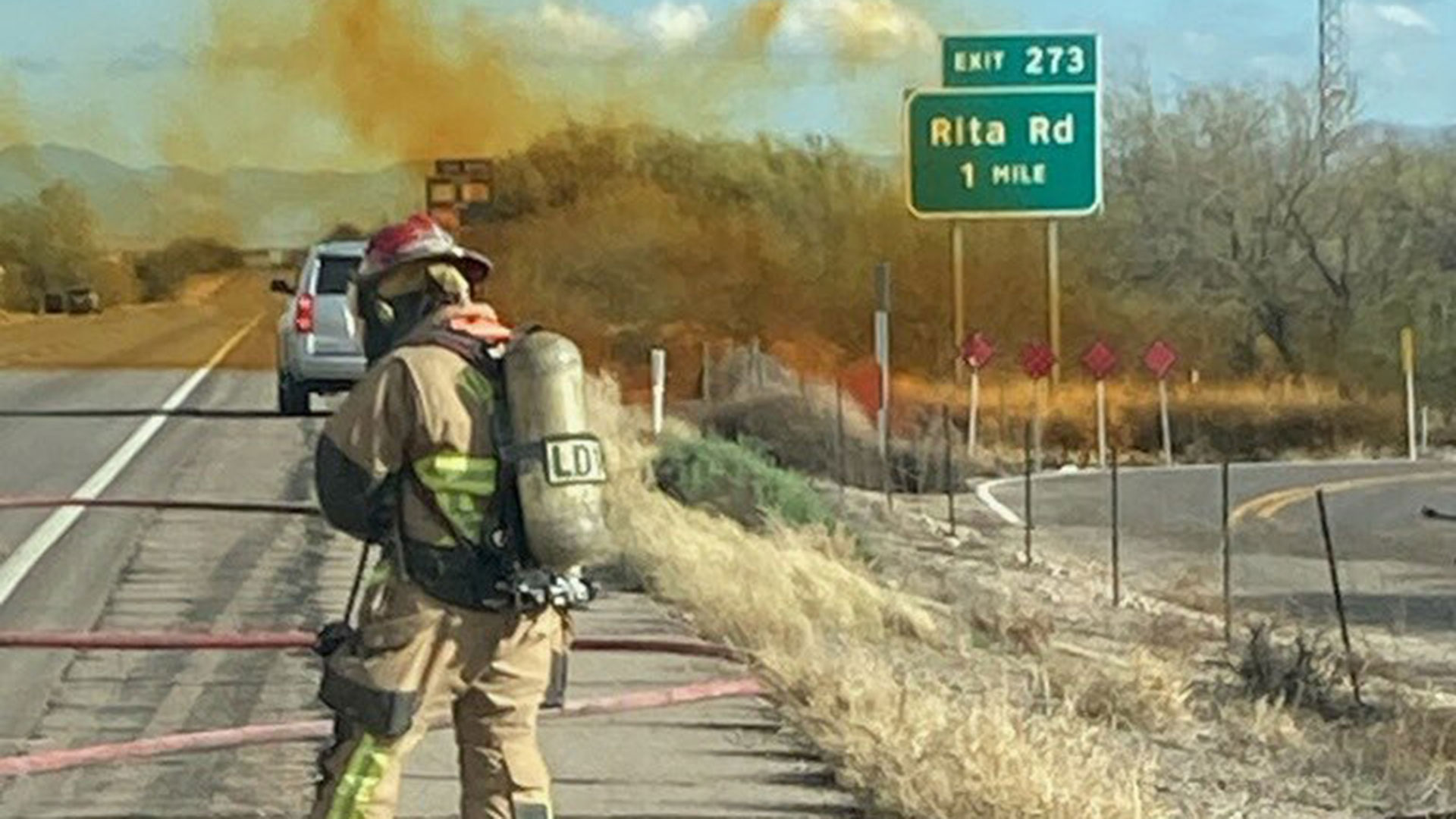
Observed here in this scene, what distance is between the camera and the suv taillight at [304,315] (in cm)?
2634

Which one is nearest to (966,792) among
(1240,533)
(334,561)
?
(334,561)

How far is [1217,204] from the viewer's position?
39531 mm

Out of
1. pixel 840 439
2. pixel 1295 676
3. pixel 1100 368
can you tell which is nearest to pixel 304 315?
pixel 840 439

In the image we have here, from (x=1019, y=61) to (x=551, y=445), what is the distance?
2082 cm

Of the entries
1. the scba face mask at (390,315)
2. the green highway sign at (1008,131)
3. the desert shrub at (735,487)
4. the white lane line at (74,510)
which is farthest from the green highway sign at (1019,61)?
the scba face mask at (390,315)

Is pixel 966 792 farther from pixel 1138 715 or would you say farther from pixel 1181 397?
pixel 1181 397

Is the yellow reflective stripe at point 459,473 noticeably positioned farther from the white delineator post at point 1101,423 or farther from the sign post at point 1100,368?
the white delineator post at point 1101,423

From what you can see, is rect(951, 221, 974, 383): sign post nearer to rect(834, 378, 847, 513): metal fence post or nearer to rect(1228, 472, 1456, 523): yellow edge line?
rect(834, 378, 847, 513): metal fence post

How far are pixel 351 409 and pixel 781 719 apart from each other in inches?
166

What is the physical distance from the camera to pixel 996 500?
99.7 feet

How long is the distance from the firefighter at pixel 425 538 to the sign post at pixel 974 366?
22.2m

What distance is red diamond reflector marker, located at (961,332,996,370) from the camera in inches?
1137

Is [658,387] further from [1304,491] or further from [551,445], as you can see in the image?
[551,445]

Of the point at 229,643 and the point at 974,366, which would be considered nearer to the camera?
the point at 229,643
